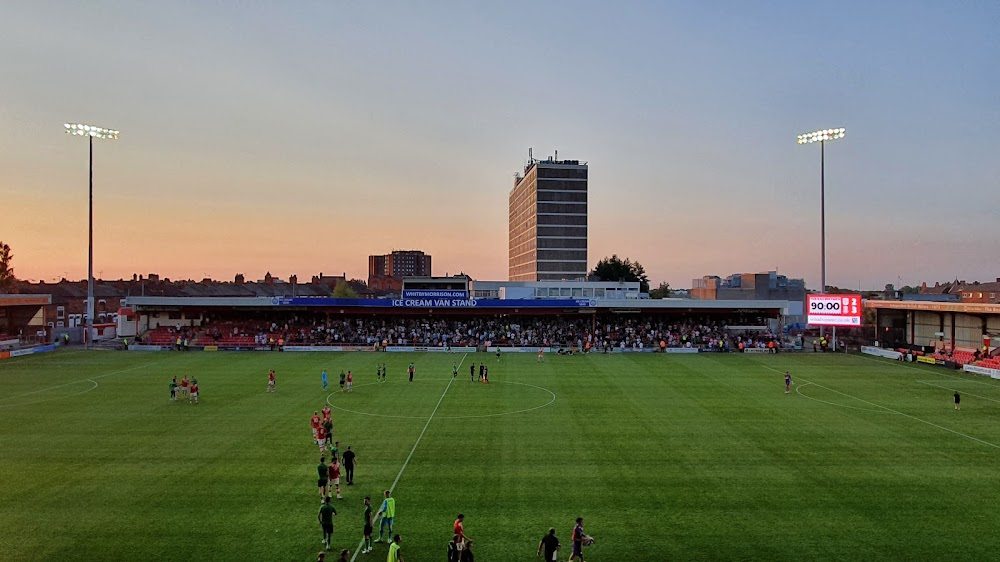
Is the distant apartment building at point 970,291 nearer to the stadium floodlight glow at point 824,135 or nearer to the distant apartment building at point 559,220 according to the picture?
the stadium floodlight glow at point 824,135

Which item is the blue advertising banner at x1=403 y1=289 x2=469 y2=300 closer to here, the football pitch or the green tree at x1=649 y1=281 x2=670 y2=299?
the football pitch

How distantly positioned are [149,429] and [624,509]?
65.5ft

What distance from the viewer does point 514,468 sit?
19.8 meters

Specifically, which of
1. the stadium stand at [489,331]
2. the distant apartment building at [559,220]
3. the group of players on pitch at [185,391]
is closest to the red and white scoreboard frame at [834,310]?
the stadium stand at [489,331]

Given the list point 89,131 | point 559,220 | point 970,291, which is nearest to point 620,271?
point 559,220

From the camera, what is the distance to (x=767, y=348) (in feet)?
189

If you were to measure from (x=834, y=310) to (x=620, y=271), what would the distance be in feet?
248

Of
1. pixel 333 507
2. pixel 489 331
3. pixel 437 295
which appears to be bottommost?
pixel 333 507

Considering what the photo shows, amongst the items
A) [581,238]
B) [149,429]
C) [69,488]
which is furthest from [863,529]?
[581,238]

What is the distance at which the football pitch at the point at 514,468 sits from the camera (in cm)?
1430

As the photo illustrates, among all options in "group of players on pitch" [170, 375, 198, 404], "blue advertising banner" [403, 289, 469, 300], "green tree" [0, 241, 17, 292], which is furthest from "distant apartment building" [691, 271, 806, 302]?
"green tree" [0, 241, 17, 292]

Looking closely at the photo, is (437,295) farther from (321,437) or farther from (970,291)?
(970,291)

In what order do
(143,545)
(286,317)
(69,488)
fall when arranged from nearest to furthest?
(143,545), (69,488), (286,317)

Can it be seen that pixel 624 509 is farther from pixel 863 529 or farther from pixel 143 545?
pixel 143 545
